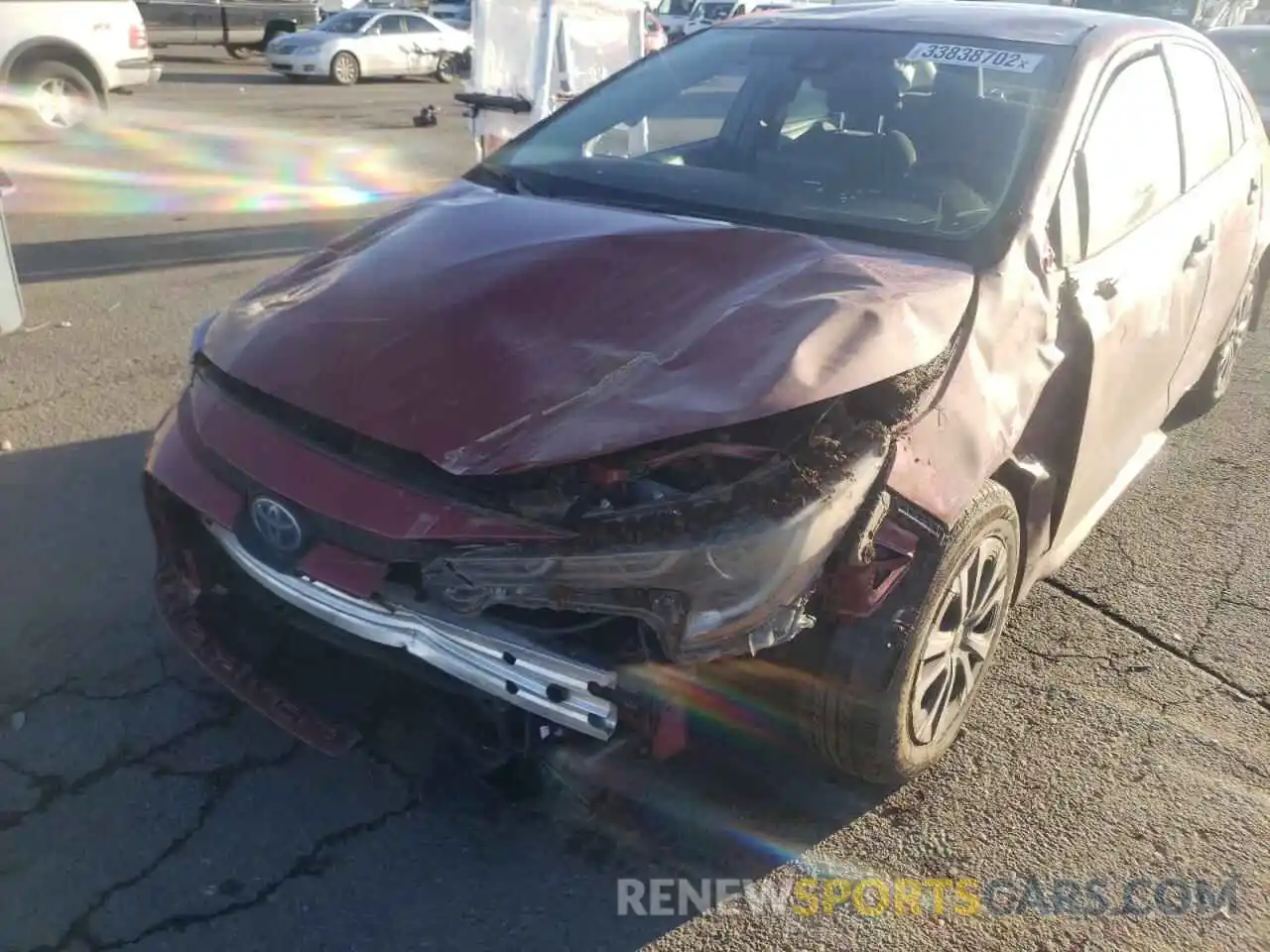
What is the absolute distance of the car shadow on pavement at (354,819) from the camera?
2.48 metres

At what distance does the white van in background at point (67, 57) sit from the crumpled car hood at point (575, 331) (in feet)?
33.8

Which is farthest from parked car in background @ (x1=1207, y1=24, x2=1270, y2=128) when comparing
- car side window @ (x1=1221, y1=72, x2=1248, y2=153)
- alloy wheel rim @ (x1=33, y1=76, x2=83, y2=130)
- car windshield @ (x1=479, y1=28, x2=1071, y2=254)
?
alloy wheel rim @ (x1=33, y1=76, x2=83, y2=130)

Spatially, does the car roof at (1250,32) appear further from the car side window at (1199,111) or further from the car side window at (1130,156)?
the car side window at (1130,156)

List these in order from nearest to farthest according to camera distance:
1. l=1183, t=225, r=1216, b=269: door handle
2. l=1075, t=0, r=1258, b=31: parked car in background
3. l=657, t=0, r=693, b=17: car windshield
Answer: l=1183, t=225, r=1216, b=269: door handle < l=1075, t=0, r=1258, b=31: parked car in background < l=657, t=0, r=693, b=17: car windshield

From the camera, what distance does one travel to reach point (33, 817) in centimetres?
271

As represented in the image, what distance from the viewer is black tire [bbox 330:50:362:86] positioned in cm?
1962

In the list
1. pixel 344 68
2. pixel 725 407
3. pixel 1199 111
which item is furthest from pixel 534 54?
pixel 344 68

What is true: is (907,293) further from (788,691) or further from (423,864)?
(423,864)

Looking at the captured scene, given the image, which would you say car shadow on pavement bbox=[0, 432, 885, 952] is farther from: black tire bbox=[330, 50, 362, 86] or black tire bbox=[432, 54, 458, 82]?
black tire bbox=[432, 54, 458, 82]

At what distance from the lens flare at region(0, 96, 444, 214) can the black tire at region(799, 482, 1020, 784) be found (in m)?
7.91

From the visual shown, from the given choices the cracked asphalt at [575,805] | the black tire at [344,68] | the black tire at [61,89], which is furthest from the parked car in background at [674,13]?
the cracked asphalt at [575,805]

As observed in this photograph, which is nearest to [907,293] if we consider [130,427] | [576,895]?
[576,895]

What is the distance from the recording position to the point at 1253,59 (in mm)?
12211

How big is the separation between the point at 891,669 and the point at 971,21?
90.1 inches
